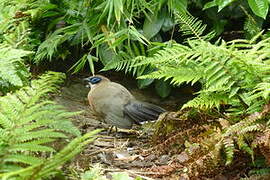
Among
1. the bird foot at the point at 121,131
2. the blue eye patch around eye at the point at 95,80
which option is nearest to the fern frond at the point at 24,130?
the bird foot at the point at 121,131

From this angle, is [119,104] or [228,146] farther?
[119,104]

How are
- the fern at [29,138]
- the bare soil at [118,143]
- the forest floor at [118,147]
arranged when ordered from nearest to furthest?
the fern at [29,138], the forest floor at [118,147], the bare soil at [118,143]

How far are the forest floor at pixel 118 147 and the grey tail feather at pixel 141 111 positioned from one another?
0.57 ft

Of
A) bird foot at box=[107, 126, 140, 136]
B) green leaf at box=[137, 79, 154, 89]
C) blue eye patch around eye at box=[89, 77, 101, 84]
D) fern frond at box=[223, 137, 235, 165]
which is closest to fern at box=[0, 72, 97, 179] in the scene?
fern frond at box=[223, 137, 235, 165]

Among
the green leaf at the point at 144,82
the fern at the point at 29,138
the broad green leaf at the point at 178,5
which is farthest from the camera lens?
the green leaf at the point at 144,82

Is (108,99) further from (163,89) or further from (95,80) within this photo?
(163,89)

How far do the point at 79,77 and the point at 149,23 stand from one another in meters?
1.22

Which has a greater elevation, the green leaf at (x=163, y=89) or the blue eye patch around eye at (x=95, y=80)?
the blue eye patch around eye at (x=95, y=80)

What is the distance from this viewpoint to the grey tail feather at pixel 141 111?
4680 mm

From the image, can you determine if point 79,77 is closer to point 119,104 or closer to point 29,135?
point 119,104

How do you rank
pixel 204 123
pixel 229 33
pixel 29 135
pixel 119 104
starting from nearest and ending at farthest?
pixel 29 135 < pixel 204 123 < pixel 119 104 < pixel 229 33

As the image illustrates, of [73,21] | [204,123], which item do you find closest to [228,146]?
[204,123]

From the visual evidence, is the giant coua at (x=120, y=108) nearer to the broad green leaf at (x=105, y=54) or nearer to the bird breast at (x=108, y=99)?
the bird breast at (x=108, y=99)

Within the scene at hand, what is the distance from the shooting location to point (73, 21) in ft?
18.5
